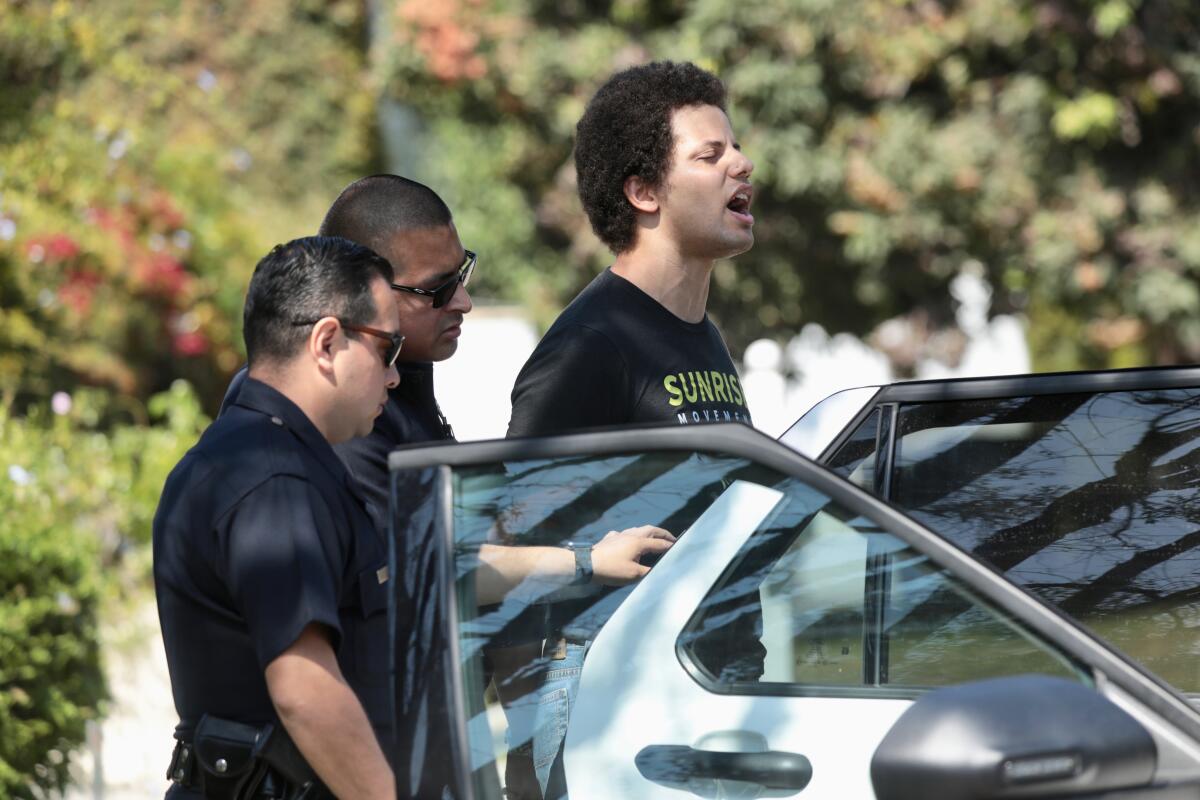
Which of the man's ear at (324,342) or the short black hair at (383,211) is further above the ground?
the short black hair at (383,211)

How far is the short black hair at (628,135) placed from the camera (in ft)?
9.66

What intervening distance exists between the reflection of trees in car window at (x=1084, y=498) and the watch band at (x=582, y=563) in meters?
0.88

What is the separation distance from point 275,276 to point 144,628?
521 cm

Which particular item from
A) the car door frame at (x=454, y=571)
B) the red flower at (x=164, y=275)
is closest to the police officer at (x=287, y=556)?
the car door frame at (x=454, y=571)

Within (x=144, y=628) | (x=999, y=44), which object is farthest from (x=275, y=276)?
(x=999, y=44)

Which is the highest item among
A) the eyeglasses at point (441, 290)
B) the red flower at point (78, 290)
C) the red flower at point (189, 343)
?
the red flower at point (189, 343)

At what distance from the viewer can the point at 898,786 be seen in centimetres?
154

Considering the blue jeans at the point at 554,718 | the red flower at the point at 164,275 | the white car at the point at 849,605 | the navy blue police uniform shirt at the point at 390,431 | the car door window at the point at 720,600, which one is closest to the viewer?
the white car at the point at 849,605

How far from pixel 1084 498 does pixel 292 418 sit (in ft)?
4.64

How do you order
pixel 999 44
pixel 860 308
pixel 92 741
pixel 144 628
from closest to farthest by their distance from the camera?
1. pixel 92 741
2. pixel 144 628
3. pixel 999 44
4. pixel 860 308

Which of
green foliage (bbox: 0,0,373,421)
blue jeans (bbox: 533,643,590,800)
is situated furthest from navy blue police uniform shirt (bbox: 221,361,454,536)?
green foliage (bbox: 0,0,373,421)

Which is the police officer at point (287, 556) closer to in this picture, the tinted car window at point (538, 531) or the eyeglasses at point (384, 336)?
the eyeglasses at point (384, 336)

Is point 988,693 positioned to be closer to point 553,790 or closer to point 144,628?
point 553,790

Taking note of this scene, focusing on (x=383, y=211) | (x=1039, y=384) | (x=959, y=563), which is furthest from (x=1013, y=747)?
(x=383, y=211)
